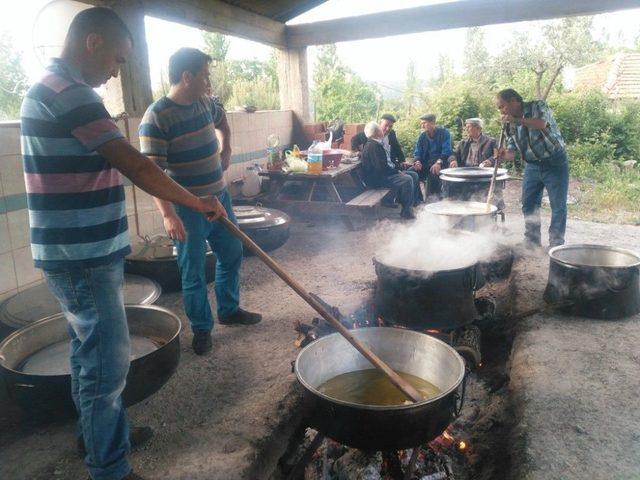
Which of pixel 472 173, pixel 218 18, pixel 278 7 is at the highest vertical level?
pixel 278 7

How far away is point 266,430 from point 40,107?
2.12m

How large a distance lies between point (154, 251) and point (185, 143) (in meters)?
1.73

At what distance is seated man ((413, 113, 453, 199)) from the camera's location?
875cm

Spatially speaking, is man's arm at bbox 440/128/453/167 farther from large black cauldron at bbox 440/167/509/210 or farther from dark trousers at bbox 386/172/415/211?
large black cauldron at bbox 440/167/509/210

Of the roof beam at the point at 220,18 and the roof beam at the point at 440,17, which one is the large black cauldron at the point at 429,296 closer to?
the roof beam at the point at 220,18

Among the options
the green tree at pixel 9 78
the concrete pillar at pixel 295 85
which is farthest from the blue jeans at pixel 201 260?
the green tree at pixel 9 78

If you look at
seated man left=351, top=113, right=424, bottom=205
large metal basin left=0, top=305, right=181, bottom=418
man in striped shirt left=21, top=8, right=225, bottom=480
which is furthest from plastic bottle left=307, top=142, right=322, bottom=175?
Result: man in striped shirt left=21, top=8, right=225, bottom=480

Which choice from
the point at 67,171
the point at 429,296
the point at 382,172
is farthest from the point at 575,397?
the point at 382,172

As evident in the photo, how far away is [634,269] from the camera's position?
3.85 m

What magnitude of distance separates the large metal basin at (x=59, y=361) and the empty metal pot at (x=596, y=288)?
10.7 ft

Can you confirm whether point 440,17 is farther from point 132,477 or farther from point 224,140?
point 132,477

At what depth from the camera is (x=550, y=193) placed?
5.94 m

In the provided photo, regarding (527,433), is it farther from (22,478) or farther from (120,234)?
(22,478)

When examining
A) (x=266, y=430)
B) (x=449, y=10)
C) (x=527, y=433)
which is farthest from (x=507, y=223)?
(x=266, y=430)
